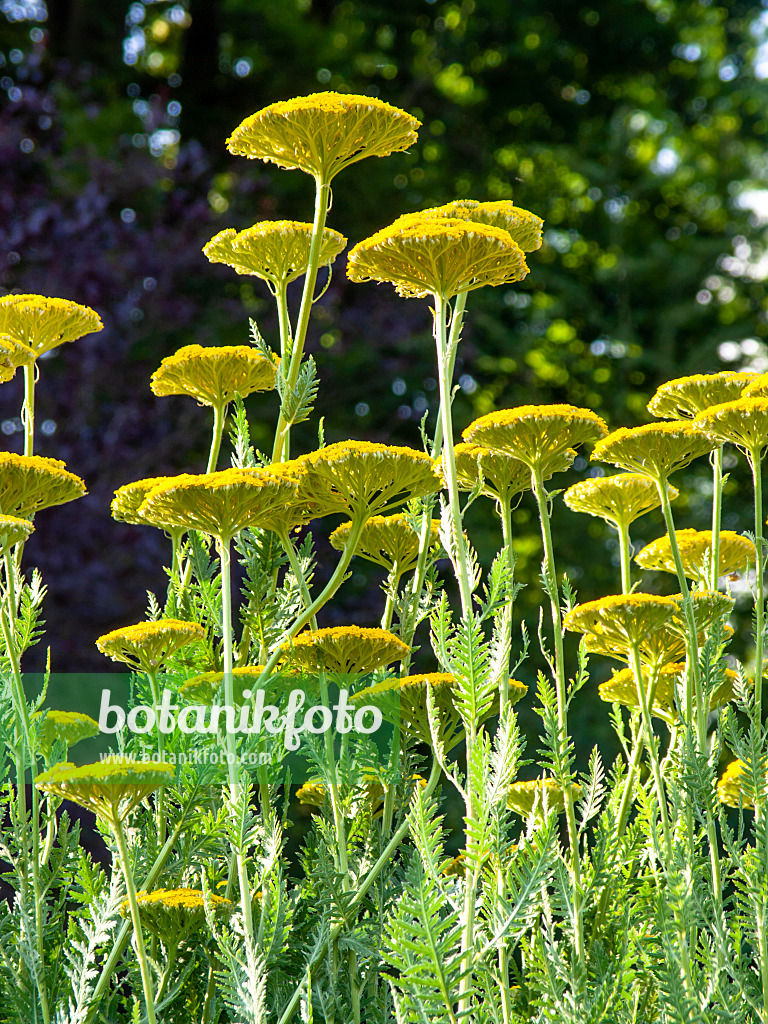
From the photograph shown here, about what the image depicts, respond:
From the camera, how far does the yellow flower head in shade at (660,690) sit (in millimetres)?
1391

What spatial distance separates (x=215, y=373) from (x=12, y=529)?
40 centimetres

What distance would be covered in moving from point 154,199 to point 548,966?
463cm

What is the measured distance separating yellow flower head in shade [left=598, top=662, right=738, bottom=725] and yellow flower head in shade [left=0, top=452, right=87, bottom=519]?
779mm

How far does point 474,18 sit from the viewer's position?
675cm

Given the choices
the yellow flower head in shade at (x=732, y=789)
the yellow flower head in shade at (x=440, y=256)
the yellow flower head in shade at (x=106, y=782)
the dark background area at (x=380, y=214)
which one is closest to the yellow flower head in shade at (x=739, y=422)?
the yellow flower head in shade at (x=440, y=256)

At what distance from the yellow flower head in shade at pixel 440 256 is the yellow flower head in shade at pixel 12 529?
51 centimetres

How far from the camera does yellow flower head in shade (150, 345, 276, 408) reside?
1374mm

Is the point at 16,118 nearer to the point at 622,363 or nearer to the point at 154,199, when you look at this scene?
the point at 154,199

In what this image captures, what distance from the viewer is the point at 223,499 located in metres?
1.08

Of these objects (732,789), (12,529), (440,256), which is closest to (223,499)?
(12,529)

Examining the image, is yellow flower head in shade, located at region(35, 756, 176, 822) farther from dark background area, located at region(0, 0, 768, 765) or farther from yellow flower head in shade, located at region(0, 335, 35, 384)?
dark background area, located at region(0, 0, 768, 765)

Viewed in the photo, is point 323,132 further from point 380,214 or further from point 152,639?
point 380,214

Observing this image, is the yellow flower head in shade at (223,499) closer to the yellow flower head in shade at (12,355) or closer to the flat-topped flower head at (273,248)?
the yellow flower head in shade at (12,355)

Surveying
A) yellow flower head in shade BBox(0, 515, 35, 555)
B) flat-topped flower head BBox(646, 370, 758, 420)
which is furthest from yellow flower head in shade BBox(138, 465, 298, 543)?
flat-topped flower head BBox(646, 370, 758, 420)
